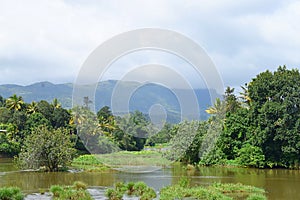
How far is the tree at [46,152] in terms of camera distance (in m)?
29.2

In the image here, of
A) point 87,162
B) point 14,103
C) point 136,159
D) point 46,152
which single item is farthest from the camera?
point 14,103

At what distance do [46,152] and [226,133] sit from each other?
16.3 metres

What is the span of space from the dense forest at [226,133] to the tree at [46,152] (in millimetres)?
70

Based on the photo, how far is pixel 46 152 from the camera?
29328 mm

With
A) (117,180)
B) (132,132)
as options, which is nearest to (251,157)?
(132,132)

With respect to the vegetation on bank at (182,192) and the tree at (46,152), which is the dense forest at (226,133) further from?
the vegetation on bank at (182,192)

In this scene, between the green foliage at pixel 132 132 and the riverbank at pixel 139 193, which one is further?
the green foliage at pixel 132 132

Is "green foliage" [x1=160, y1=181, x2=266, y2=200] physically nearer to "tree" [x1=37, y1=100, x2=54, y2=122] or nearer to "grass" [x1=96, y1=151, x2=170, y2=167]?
"grass" [x1=96, y1=151, x2=170, y2=167]

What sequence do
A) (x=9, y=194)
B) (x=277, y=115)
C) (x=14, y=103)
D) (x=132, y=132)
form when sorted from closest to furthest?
(x=9, y=194)
(x=277, y=115)
(x=132, y=132)
(x=14, y=103)

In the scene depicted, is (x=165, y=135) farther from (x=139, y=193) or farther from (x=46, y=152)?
(x=139, y=193)

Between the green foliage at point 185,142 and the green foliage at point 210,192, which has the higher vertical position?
the green foliage at point 185,142

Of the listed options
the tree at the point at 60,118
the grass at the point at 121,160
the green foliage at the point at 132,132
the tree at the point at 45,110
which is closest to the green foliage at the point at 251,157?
the grass at the point at 121,160

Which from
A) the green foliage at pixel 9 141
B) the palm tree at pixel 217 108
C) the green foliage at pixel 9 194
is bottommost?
the green foliage at pixel 9 194

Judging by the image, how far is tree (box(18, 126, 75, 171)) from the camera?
95.9 feet
